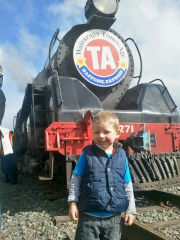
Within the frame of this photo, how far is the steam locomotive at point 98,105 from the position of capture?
130 inches

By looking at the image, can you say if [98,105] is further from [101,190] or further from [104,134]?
[101,190]

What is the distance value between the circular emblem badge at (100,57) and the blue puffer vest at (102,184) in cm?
260

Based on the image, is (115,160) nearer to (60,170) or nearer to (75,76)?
(75,76)

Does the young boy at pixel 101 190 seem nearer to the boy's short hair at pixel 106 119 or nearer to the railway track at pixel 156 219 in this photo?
the boy's short hair at pixel 106 119

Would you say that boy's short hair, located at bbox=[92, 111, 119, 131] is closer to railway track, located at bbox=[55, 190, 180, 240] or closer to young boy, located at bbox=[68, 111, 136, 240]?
young boy, located at bbox=[68, 111, 136, 240]

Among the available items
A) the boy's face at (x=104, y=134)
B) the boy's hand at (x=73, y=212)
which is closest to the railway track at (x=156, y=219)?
the boy's hand at (x=73, y=212)

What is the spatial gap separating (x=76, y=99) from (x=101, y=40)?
1.19 metres

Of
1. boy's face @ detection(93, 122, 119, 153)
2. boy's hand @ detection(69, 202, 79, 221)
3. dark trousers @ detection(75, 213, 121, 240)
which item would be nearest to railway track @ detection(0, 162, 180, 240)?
dark trousers @ detection(75, 213, 121, 240)

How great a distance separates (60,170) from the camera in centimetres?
454

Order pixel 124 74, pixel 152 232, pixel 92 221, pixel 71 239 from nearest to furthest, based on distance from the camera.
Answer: pixel 92 221 → pixel 152 232 → pixel 71 239 → pixel 124 74

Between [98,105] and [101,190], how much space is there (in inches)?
90.6

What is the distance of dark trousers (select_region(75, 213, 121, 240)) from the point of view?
5.28 feet

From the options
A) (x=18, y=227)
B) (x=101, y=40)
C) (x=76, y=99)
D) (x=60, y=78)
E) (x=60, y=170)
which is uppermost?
(x=101, y=40)

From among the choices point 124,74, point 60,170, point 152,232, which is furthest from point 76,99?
point 152,232
